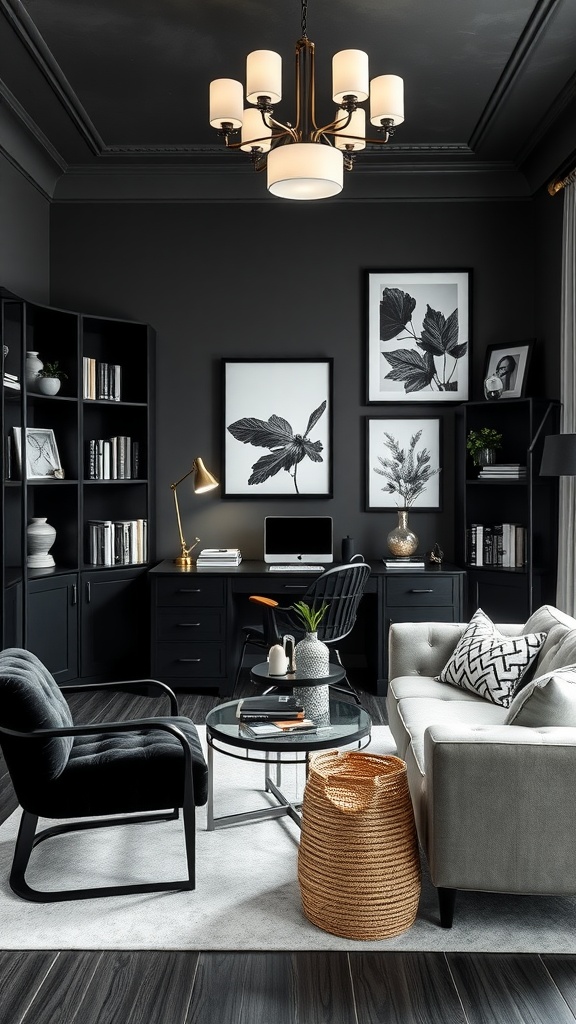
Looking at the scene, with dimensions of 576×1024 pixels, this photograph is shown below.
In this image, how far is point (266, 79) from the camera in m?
2.83

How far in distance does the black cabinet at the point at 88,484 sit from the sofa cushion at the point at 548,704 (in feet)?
9.95

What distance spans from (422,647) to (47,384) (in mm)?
2677

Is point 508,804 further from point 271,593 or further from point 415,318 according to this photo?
point 415,318

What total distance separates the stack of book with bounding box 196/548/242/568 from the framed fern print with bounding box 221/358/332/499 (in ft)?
1.83

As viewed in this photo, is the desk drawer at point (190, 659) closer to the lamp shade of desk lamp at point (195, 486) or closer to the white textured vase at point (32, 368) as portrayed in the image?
the lamp shade of desk lamp at point (195, 486)

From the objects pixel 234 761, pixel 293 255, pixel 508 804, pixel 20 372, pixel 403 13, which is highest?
pixel 403 13

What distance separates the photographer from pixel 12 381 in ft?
14.9

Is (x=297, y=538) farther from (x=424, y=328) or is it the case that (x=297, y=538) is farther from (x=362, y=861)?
(x=362, y=861)

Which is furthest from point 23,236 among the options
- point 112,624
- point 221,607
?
point 221,607

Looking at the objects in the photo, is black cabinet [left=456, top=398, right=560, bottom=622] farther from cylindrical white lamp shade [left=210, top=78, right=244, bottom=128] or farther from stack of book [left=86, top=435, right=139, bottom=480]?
cylindrical white lamp shade [left=210, top=78, right=244, bottom=128]

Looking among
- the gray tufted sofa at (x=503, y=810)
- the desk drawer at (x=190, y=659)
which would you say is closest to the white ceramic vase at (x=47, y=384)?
the desk drawer at (x=190, y=659)

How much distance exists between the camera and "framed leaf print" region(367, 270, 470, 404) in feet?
18.3

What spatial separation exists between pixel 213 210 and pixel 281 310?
786mm

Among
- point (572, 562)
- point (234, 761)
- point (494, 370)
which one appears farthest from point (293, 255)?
point (234, 761)
